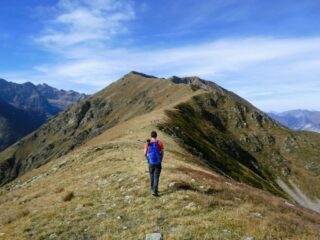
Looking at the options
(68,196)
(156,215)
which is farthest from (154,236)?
(68,196)

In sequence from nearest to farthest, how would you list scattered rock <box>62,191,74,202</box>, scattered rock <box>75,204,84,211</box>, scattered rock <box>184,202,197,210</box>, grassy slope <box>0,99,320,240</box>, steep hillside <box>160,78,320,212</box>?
1. grassy slope <box>0,99,320,240</box>
2. scattered rock <box>184,202,197,210</box>
3. scattered rock <box>75,204,84,211</box>
4. scattered rock <box>62,191,74,202</box>
5. steep hillside <box>160,78,320,212</box>

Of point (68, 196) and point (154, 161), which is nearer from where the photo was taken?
point (154, 161)

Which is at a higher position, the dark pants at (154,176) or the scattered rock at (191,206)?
the dark pants at (154,176)

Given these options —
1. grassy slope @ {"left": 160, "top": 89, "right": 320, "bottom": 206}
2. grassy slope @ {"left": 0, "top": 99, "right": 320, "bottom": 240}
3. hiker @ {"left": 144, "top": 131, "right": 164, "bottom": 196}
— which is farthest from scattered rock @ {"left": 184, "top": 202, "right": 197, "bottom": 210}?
grassy slope @ {"left": 160, "top": 89, "right": 320, "bottom": 206}

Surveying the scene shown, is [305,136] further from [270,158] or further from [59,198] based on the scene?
[59,198]

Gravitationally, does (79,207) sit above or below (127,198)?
below

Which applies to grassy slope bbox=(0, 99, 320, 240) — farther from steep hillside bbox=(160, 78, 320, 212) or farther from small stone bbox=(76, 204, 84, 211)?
steep hillside bbox=(160, 78, 320, 212)

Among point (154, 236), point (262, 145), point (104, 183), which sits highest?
point (154, 236)

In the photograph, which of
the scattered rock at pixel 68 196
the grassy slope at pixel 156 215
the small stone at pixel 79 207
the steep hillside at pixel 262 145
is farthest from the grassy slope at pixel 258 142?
the small stone at pixel 79 207

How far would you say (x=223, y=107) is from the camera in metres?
196

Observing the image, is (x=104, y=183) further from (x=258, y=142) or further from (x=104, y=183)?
(x=258, y=142)

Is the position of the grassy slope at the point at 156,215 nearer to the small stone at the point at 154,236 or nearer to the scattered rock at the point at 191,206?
the scattered rock at the point at 191,206

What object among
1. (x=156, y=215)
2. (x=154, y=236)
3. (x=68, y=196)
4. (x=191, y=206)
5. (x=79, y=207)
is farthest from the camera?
(x=68, y=196)

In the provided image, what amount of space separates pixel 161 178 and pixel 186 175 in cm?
185
